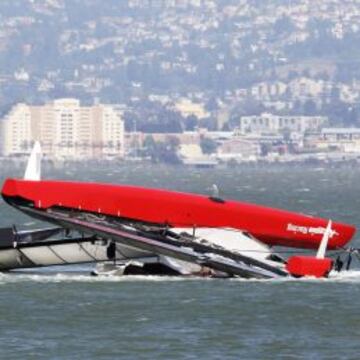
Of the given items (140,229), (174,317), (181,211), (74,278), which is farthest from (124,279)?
(174,317)

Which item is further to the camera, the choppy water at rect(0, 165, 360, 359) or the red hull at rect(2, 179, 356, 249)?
the red hull at rect(2, 179, 356, 249)

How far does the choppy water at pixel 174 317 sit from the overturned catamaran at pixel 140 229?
79 cm

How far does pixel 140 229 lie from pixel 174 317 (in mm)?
10181

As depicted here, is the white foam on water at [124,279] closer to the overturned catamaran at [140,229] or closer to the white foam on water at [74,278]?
the white foam on water at [74,278]

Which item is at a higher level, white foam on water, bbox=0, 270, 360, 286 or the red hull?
the red hull

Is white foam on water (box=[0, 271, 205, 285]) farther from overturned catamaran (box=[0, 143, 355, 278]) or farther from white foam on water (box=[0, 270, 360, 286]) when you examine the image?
overturned catamaran (box=[0, 143, 355, 278])

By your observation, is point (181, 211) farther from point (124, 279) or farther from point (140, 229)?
point (124, 279)

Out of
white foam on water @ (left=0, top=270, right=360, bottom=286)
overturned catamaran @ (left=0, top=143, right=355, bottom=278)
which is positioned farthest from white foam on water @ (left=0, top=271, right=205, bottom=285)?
overturned catamaran @ (left=0, top=143, right=355, bottom=278)

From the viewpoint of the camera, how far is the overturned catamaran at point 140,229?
200 feet

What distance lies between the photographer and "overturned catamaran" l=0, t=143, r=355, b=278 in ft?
200

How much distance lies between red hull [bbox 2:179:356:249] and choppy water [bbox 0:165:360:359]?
1.73 m

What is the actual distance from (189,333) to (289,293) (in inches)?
295

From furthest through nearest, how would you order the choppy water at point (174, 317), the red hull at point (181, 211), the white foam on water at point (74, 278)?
the red hull at point (181, 211), the white foam on water at point (74, 278), the choppy water at point (174, 317)

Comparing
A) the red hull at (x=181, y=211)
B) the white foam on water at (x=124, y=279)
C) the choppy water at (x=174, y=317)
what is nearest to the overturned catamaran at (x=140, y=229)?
the red hull at (x=181, y=211)
